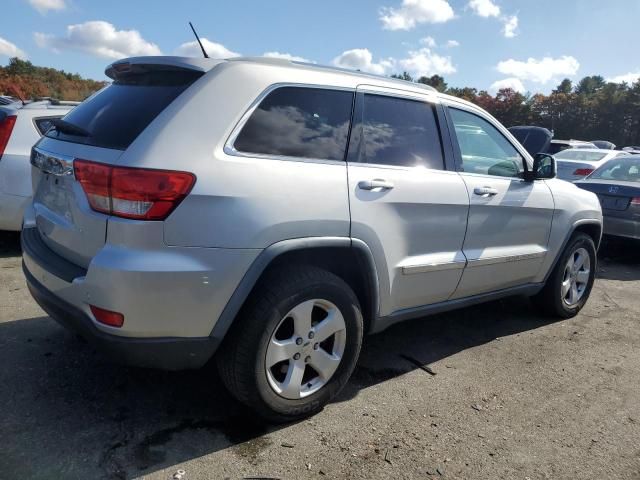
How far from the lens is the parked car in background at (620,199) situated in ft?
23.0

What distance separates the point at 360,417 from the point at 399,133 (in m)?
1.67

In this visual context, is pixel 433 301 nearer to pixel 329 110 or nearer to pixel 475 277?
pixel 475 277

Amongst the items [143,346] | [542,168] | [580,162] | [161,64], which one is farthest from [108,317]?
[580,162]

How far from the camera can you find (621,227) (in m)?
7.07

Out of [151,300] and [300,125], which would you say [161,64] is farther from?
[151,300]

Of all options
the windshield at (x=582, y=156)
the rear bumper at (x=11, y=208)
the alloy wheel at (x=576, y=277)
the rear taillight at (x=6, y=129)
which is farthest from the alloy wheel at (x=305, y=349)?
the windshield at (x=582, y=156)

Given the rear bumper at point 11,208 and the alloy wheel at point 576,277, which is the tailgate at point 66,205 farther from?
the alloy wheel at point 576,277

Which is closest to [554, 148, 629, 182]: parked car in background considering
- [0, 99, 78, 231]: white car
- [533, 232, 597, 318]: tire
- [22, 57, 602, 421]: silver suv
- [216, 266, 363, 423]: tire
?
[533, 232, 597, 318]: tire

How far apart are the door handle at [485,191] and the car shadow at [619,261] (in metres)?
3.73

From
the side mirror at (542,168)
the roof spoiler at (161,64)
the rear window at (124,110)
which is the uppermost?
the roof spoiler at (161,64)

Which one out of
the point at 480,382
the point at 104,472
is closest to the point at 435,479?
the point at 480,382

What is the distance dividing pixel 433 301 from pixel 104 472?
2.14m

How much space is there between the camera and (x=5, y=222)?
17.0ft

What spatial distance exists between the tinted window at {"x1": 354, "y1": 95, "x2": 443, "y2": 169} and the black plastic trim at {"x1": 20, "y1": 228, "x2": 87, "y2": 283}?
61.6 inches
